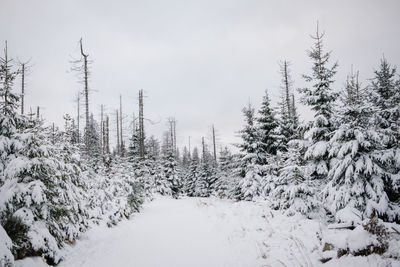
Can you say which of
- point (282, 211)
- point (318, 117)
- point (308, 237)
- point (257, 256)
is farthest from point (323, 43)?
point (257, 256)

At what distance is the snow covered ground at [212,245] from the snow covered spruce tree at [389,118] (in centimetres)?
293

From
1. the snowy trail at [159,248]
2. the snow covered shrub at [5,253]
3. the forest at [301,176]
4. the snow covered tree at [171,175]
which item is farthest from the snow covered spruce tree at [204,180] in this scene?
the snow covered shrub at [5,253]

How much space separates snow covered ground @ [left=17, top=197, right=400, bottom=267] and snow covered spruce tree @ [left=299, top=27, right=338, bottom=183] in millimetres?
3294

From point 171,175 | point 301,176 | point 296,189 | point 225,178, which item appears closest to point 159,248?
point 296,189

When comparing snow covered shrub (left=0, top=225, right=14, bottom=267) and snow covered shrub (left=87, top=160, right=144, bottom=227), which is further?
snow covered shrub (left=87, top=160, right=144, bottom=227)

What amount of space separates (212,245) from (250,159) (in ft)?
38.4

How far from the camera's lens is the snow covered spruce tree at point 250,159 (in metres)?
16.4

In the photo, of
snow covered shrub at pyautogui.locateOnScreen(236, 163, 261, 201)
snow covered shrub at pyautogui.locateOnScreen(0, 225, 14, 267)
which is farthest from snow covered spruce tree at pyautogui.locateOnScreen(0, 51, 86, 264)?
snow covered shrub at pyautogui.locateOnScreen(236, 163, 261, 201)

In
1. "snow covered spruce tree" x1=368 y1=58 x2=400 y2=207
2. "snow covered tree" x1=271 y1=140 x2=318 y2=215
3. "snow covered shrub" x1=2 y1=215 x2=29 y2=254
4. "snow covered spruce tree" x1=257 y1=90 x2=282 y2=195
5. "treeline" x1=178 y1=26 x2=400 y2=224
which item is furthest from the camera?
"snow covered spruce tree" x1=257 y1=90 x2=282 y2=195

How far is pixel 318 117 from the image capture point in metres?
10.5

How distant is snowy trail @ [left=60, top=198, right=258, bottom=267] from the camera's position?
18.7 feet

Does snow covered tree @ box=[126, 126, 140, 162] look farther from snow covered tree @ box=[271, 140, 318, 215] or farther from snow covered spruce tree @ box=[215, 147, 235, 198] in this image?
snow covered tree @ box=[271, 140, 318, 215]

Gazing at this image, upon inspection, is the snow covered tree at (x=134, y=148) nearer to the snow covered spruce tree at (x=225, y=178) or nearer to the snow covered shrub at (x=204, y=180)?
the snow covered shrub at (x=204, y=180)

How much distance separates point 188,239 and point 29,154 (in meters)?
6.07
